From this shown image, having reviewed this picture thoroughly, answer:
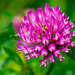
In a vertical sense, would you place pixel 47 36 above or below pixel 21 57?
above

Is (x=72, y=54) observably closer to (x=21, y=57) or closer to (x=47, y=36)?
(x=47, y=36)

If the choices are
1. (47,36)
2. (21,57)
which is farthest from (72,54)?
(21,57)

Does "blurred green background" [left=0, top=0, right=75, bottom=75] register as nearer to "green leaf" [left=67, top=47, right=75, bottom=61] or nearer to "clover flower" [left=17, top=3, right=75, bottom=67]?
"green leaf" [left=67, top=47, right=75, bottom=61]

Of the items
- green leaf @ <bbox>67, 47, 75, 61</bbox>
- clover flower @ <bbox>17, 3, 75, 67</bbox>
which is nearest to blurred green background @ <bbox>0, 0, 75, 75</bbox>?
green leaf @ <bbox>67, 47, 75, 61</bbox>

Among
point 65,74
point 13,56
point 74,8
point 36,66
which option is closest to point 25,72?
point 36,66

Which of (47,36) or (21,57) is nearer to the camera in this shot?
(47,36)
